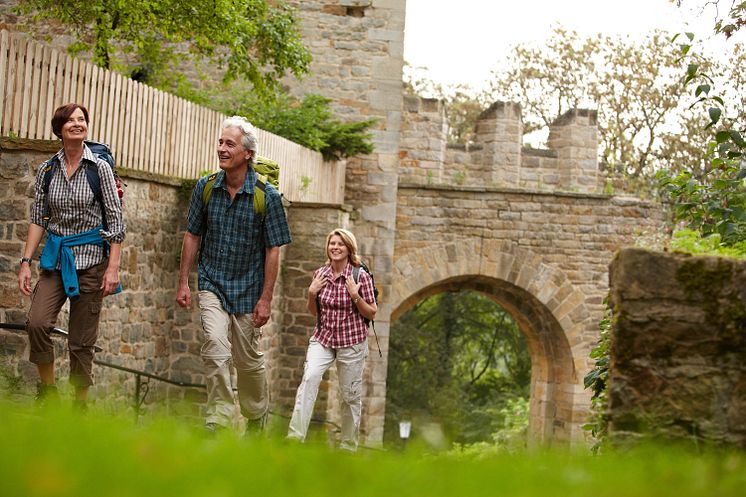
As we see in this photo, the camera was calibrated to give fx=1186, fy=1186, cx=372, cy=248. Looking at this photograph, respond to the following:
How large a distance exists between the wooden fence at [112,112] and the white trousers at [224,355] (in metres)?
2.62

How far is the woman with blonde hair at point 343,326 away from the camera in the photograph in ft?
24.8

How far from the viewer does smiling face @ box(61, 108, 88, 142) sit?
6.35 metres

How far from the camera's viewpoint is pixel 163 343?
10289 mm

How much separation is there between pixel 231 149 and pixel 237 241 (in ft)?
1.73

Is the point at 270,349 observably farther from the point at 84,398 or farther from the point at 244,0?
the point at 84,398

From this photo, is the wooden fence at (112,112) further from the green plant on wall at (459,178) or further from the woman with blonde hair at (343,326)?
the green plant on wall at (459,178)

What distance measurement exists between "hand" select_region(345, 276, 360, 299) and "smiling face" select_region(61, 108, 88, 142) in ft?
6.74

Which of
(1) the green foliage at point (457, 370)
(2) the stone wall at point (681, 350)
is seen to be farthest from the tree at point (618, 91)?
(2) the stone wall at point (681, 350)

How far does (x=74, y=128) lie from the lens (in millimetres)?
6355

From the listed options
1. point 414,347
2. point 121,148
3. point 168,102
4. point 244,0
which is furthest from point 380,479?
point 414,347

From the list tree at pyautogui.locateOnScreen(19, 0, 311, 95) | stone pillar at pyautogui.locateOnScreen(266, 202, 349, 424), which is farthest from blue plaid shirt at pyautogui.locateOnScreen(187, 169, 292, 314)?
stone pillar at pyautogui.locateOnScreen(266, 202, 349, 424)

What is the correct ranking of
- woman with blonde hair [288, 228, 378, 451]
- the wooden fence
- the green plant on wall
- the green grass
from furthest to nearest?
the green plant on wall → the wooden fence → woman with blonde hair [288, 228, 378, 451] → the green grass

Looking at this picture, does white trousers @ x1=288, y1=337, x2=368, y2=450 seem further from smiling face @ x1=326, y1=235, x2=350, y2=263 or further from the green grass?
the green grass

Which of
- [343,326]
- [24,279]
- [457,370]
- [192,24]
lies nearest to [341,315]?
[343,326]
